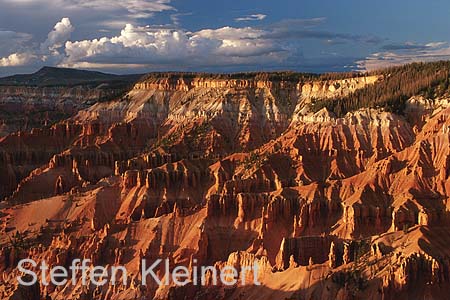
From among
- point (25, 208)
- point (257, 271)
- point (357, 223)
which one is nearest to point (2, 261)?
point (25, 208)

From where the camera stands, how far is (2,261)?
3356 inches

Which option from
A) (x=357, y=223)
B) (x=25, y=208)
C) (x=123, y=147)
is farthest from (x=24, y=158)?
(x=357, y=223)

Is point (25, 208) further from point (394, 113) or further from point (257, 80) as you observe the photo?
point (257, 80)

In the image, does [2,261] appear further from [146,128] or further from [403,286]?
[146,128]

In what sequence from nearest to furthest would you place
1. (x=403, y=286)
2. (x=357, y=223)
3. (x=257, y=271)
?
(x=403, y=286), (x=257, y=271), (x=357, y=223)

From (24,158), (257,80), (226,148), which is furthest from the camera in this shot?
(257,80)

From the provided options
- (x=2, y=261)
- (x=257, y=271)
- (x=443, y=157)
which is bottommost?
(x=2, y=261)

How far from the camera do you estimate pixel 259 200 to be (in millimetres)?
86438

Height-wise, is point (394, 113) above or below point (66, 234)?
above

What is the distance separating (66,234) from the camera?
89.9m

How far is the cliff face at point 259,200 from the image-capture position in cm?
5706

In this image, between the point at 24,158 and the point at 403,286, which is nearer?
the point at 403,286

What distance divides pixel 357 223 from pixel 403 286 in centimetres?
2651

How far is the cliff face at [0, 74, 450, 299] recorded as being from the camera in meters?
57.1
